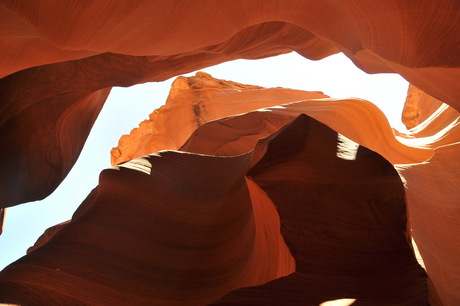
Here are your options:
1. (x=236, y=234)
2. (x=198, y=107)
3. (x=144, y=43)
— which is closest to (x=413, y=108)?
(x=198, y=107)

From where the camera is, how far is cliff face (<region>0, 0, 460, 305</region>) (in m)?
2.25

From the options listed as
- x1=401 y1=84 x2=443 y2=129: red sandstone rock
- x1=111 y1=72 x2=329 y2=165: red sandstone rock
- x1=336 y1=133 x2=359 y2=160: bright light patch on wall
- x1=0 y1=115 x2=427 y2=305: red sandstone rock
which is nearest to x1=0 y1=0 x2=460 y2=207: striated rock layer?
x1=336 y1=133 x2=359 y2=160: bright light patch on wall

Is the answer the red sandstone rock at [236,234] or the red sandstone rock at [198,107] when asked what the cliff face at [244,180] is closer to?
the red sandstone rock at [236,234]

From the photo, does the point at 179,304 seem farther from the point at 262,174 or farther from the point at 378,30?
the point at 378,30

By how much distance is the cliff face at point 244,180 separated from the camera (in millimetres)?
2250

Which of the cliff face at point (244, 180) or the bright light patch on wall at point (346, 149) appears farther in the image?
the bright light patch on wall at point (346, 149)

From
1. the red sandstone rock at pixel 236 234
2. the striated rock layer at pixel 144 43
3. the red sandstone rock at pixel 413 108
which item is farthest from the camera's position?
the red sandstone rock at pixel 413 108

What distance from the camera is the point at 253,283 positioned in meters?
3.14

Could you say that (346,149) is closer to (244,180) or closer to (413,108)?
(244,180)

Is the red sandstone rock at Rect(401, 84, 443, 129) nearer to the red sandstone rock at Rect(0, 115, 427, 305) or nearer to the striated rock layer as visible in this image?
the striated rock layer

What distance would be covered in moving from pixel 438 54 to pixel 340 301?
59.3 inches

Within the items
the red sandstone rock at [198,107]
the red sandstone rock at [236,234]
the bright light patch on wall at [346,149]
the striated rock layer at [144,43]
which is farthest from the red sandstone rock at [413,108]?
the bright light patch on wall at [346,149]

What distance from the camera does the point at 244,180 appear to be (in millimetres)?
3650

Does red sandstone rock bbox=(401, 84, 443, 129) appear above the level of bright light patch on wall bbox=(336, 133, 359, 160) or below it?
above
